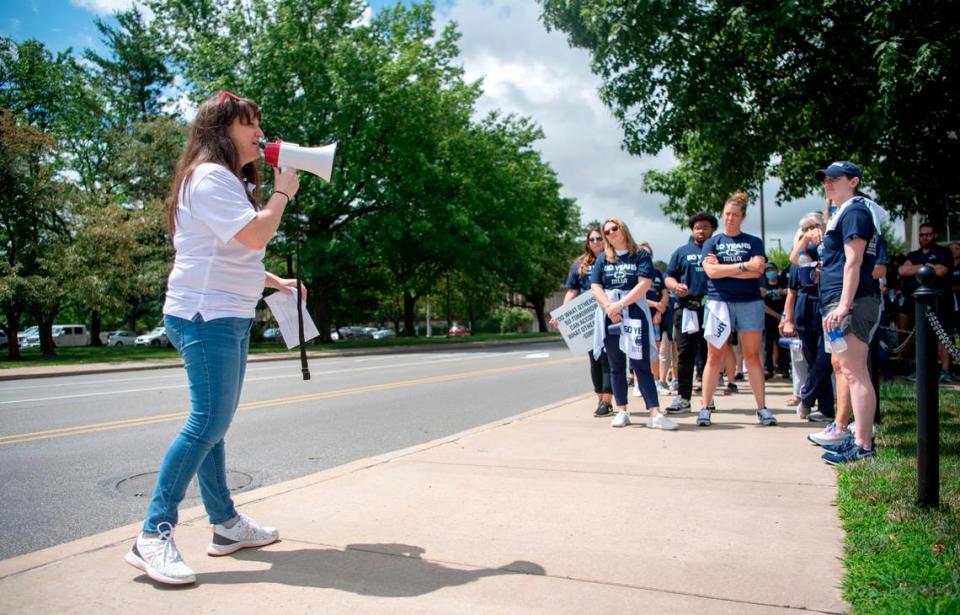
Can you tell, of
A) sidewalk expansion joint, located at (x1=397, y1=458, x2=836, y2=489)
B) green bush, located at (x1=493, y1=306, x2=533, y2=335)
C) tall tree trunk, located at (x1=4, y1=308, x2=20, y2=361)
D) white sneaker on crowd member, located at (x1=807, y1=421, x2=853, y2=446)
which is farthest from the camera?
green bush, located at (x1=493, y1=306, x2=533, y2=335)

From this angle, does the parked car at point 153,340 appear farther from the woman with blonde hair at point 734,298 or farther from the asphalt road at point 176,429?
the woman with blonde hair at point 734,298

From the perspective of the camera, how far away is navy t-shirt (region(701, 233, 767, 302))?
6977 millimetres

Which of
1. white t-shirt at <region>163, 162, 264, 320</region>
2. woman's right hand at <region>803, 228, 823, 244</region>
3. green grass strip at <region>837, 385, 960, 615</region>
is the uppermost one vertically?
woman's right hand at <region>803, 228, 823, 244</region>

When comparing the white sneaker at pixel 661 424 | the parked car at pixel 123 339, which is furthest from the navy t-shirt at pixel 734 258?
the parked car at pixel 123 339

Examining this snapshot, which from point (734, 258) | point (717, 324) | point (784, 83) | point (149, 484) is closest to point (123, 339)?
point (784, 83)

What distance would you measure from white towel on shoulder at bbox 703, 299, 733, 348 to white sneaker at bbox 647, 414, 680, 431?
846mm

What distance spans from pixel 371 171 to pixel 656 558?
2915cm

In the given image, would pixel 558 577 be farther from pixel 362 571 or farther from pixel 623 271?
pixel 623 271

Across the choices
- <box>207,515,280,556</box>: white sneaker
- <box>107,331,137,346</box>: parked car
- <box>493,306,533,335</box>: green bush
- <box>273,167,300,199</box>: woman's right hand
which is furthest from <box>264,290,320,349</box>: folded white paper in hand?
<box>493,306,533,335</box>: green bush

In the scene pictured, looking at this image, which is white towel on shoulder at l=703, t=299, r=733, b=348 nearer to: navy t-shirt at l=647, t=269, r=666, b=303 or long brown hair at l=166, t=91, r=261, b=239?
navy t-shirt at l=647, t=269, r=666, b=303

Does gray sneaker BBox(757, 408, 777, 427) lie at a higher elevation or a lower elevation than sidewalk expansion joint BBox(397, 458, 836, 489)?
higher

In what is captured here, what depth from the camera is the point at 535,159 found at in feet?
146

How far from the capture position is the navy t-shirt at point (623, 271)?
7082 millimetres

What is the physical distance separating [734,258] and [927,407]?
3.46 m
